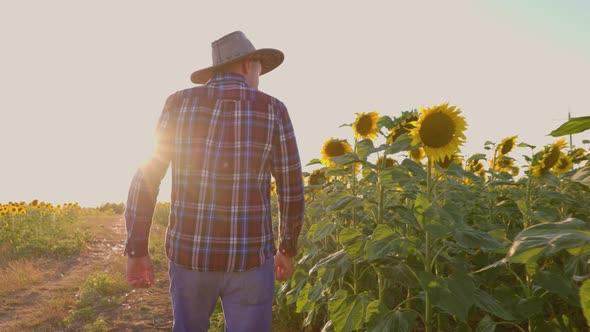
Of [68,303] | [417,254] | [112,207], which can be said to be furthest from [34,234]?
[112,207]

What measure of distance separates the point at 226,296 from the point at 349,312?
871 millimetres

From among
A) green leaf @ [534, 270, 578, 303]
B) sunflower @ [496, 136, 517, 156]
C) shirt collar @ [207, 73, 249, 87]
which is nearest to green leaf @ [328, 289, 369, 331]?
green leaf @ [534, 270, 578, 303]

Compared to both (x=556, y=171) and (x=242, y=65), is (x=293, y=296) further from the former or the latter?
(x=556, y=171)

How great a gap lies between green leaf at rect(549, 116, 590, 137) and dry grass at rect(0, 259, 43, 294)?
756cm

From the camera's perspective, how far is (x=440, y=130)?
2.91 metres

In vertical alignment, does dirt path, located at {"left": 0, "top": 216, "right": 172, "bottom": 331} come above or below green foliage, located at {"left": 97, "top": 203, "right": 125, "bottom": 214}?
below

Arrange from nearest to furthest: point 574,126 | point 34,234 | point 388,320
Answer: point 574,126
point 388,320
point 34,234

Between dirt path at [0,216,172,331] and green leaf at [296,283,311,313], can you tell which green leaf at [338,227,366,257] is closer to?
green leaf at [296,283,311,313]

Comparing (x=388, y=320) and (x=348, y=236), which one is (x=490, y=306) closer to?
(x=388, y=320)

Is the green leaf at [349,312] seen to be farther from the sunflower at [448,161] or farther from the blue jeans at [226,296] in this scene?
the sunflower at [448,161]

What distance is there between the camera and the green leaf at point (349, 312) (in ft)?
9.35

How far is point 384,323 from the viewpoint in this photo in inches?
104


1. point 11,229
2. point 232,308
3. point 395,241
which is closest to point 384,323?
point 395,241

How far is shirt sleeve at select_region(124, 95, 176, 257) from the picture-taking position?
8.04 feet
